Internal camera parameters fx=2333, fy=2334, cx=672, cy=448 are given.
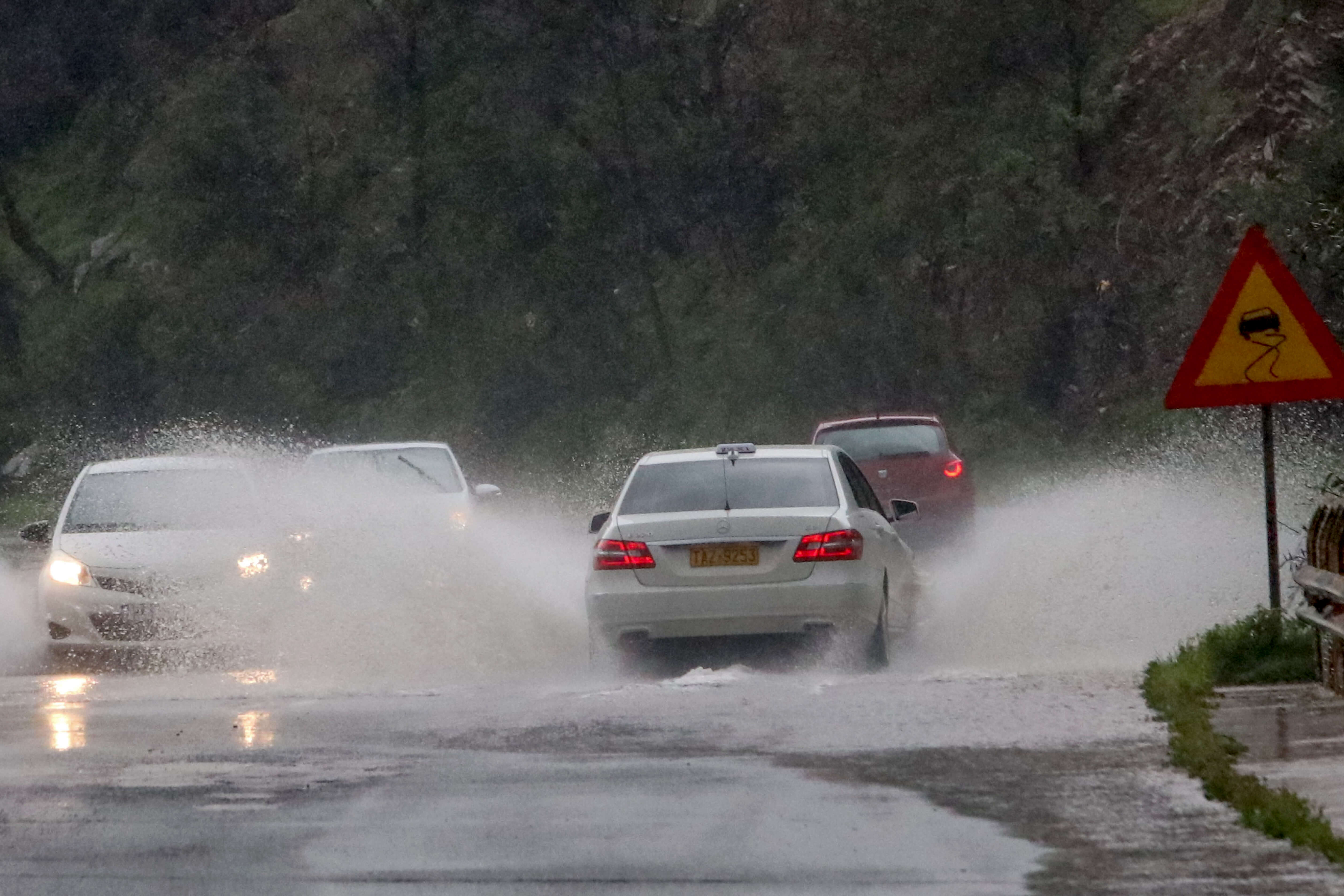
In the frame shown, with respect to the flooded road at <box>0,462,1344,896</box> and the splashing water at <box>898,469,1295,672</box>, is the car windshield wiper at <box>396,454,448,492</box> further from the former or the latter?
the flooded road at <box>0,462,1344,896</box>

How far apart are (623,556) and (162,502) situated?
589 cm

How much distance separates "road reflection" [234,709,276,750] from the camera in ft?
33.0

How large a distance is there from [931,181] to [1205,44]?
6025 millimetres

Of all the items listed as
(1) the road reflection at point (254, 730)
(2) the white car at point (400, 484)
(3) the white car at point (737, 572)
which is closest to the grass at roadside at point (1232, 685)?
(3) the white car at point (737, 572)

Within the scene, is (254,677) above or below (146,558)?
below

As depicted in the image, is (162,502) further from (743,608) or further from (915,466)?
(915,466)

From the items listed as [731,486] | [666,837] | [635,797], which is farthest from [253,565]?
[666,837]

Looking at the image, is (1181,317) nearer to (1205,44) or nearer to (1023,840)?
(1205,44)

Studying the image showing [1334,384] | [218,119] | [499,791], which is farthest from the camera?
[218,119]

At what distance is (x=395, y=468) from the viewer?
75.5 feet

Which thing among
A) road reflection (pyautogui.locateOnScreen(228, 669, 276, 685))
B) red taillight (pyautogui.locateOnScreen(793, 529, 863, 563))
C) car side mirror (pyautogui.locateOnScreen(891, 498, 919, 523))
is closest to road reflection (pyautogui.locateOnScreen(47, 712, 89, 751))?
road reflection (pyautogui.locateOnScreen(228, 669, 276, 685))

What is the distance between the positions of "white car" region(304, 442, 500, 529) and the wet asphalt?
9.30 meters

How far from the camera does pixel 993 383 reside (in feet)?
127

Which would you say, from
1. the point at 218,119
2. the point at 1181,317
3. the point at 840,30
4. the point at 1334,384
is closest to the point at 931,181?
the point at 840,30
